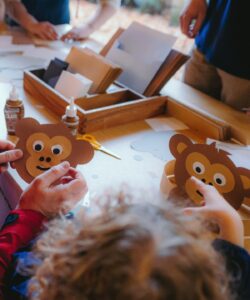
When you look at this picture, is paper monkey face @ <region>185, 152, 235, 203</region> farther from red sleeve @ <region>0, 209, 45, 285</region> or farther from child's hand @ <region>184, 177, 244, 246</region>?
red sleeve @ <region>0, 209, 45, 285</region>

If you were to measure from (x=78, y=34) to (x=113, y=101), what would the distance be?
689 mm

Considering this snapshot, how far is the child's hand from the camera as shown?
727 millimetres

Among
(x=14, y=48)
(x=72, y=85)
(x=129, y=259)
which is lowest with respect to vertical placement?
(x=14, y=48)

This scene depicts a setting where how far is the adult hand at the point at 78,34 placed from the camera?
69.0 inches

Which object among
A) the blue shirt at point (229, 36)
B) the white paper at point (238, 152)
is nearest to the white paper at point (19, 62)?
the blue shirt at point (229, 36)

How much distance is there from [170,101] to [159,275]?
0.88m

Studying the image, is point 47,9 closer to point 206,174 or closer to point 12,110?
point 12,110

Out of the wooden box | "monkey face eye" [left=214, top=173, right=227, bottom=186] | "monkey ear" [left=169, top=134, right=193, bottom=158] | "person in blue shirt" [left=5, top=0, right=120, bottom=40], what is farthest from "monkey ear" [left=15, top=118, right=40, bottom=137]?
"person in blue shirt" [left=5, top=0, right=120, bottom=40]

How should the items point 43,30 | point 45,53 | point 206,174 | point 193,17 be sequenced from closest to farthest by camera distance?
point 206,174, point 193,17, point 45,53, point 43,30

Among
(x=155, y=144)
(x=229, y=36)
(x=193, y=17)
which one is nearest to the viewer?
(x=155, y=144)

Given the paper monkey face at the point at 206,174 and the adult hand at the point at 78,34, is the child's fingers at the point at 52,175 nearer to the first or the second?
the paper monkey face at the point at 206,174

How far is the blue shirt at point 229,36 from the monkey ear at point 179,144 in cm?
54

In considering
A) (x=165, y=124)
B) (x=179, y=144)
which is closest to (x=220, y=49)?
(x=165, y=124)

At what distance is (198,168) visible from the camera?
0.85 meters
